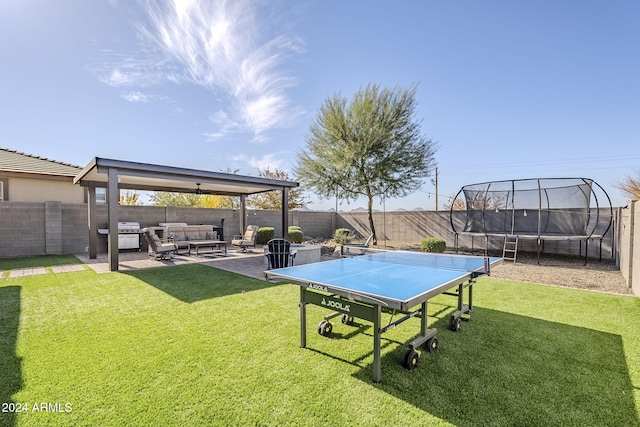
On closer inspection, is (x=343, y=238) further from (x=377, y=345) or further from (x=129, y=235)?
(x=377, y=345)

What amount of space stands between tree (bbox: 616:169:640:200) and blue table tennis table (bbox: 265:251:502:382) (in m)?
13.8

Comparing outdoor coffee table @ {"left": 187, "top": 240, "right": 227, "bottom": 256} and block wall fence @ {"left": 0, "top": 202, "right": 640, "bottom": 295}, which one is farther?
outdoor coffee table @ {"left": 187, "top": 240, "right": 227, "bottom": 256}

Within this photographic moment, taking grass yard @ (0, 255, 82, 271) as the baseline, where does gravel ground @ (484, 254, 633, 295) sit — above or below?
below

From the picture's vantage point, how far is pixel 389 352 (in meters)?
3.03

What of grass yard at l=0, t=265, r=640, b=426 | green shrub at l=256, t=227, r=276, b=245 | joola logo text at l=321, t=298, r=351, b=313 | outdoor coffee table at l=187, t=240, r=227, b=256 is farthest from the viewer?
green shrub at l=256, t=227, r=276, b=245

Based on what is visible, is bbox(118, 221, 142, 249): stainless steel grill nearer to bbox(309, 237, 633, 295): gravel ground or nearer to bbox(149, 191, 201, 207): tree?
bbox(309, 237, 633, 295): gravel ground

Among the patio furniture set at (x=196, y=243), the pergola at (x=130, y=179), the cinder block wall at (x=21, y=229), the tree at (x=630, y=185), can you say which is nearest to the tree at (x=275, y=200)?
the patio furniture set at (x=196, y=243)

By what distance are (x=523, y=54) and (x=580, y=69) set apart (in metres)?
2.26

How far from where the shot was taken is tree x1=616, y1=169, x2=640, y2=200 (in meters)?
12.1

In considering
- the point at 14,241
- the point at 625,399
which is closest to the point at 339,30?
the point at 625,399

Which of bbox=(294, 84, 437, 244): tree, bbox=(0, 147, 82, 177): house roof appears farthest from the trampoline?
bbox=(0, 147, 82, 177): house roof

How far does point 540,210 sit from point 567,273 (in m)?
2.52

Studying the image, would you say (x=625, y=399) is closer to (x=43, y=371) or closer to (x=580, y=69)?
(x=43, y=371)

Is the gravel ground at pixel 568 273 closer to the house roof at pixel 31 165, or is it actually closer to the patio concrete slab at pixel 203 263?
the patio concrete slab at pixel 203 263
